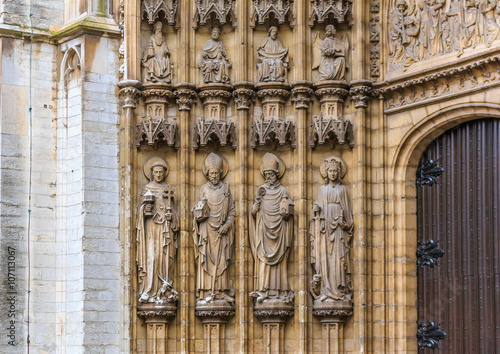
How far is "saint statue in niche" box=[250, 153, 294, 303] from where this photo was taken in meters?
15.8

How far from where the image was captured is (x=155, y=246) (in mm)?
15789

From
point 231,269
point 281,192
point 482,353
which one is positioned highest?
point 281,192

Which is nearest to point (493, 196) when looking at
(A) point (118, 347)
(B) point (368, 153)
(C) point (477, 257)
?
(C) point (477, 257)

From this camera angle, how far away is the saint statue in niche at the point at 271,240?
1583cm

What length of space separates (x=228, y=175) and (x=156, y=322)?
219cm

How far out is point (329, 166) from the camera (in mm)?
16031

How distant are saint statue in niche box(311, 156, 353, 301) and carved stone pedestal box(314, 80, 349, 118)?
0.72 m

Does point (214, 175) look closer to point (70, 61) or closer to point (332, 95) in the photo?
point (332, 95)

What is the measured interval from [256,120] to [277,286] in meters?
2.25

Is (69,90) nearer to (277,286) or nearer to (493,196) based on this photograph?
(277,286)

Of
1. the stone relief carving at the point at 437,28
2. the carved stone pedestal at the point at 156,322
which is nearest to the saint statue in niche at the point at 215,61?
the stone relief carving at the point at 437,28

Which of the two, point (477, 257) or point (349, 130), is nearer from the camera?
point (477, 257)

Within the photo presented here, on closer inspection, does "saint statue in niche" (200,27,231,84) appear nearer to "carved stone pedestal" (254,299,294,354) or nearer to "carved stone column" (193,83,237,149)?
"carved stone column" (193,83,237,149)

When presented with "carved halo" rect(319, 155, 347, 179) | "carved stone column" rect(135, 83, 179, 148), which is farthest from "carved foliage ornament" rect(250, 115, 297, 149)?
"carved stone column" rect(135, 83, 179, 148)
